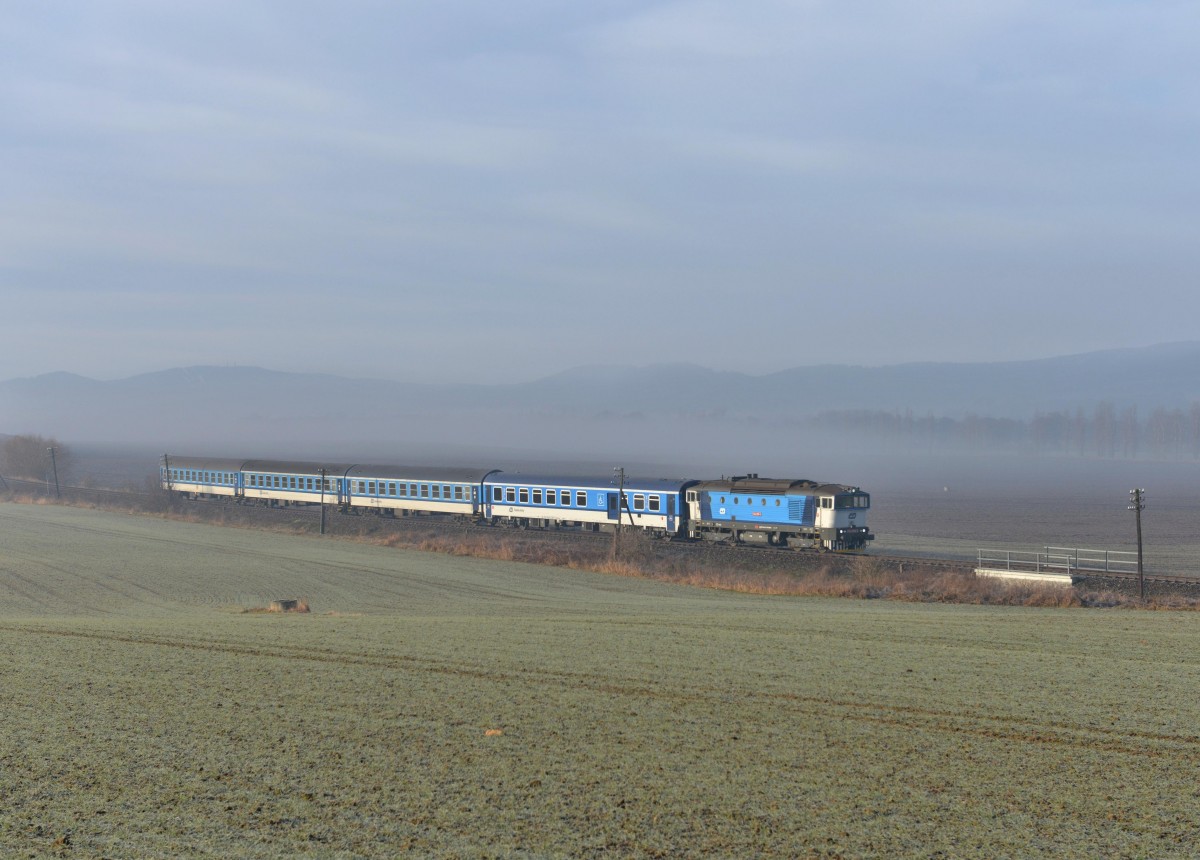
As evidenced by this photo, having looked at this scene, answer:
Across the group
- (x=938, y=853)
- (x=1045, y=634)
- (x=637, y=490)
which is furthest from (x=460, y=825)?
(x=637, y=490)

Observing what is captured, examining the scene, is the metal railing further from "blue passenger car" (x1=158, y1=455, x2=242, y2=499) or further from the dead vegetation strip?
"blue passenger car" (x1=158, y1=455, x2=242, y2=499)

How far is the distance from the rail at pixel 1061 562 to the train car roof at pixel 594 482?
623 inches

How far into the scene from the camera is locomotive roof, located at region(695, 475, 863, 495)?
50.0m

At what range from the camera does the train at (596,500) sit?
50.2 metres

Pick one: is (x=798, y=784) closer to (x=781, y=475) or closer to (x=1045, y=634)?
(x=1045, y=634)

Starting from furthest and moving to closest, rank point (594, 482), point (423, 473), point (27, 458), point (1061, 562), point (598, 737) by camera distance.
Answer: point (27, 458) → point (423, 473) → point (594, 482) → point (1061, 562) → point (598, 737)

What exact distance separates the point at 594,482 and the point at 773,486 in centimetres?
1127

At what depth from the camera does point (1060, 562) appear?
1937 inches

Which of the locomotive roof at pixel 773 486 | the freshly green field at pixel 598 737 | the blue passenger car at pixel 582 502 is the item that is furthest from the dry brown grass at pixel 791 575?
the freshly green field at pixel 598 737

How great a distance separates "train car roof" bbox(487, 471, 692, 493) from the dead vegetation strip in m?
35.4

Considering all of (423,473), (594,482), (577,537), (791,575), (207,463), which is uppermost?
(207,463)

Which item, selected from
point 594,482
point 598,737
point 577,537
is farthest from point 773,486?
point 598,737

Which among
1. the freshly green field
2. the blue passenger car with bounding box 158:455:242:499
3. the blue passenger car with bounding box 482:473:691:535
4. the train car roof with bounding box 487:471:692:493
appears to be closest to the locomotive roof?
the train car roof with bounding box 487:471:692:493

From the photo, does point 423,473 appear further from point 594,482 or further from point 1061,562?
point 1061,562
